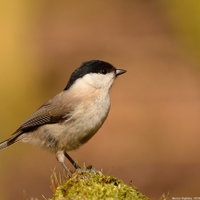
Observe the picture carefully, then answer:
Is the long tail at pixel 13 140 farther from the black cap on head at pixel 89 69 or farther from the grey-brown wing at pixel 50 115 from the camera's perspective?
the black cap on head at pixel 89 69

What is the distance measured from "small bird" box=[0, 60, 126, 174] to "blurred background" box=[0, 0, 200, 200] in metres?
2.32

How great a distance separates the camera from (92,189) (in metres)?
1.88

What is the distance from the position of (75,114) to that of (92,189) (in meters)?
0.99

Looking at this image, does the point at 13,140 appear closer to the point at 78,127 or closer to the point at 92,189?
the point at 78,127

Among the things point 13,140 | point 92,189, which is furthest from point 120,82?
point 92,189

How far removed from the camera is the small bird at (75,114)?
279cm

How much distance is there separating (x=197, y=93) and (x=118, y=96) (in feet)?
3.80

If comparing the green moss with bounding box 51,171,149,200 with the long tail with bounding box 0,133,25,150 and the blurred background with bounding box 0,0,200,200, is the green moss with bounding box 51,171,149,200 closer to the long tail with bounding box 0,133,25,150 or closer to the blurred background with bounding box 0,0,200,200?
the long tail with bounding box 0,133,25,150

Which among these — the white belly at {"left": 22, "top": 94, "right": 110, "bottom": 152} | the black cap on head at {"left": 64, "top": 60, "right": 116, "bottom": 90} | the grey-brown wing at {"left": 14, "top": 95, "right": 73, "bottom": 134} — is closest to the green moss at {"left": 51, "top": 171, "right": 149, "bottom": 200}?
the white belly at {"left": 22, "top": 94, "right": 110, "bottom": 152}

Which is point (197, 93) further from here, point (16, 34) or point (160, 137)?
point (16, 34)

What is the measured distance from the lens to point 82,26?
6.69m

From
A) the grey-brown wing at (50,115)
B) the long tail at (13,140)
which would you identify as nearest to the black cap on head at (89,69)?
the grey-brown wing at (50,115)

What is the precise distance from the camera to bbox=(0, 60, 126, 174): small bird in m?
2.79

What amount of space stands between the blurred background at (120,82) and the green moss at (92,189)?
302cm
